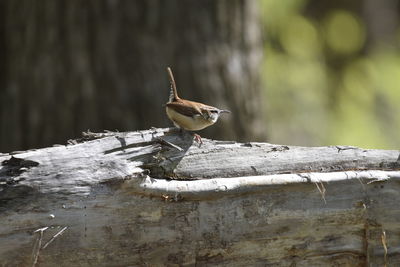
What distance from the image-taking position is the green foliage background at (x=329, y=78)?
8516 millimetres

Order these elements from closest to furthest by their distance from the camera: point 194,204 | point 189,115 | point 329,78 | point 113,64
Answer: point 194,204, point 189,115, point 113,64, point 329,78

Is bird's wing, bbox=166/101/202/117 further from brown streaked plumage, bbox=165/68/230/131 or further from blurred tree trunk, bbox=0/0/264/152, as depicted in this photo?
blurred tree trunk, bbox=0/0/264/152

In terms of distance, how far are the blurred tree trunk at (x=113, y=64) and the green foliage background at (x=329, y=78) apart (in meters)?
3.67

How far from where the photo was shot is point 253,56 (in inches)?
200

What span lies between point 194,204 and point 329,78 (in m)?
6.74

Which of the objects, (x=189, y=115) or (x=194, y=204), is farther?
(x=189, y=115)

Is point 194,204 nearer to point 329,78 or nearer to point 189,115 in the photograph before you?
point 189,115

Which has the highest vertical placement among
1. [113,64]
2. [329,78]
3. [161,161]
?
[329,78]

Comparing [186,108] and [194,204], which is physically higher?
[186,108]

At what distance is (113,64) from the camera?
184 inches

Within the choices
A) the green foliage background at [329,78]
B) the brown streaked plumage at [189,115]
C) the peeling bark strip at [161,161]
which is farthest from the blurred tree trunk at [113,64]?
the green foliage background at [329,78]

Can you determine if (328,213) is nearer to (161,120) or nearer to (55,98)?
(161,120)

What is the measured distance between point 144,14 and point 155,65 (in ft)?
1.26

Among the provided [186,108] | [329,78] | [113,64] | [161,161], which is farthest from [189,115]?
[329,78]
